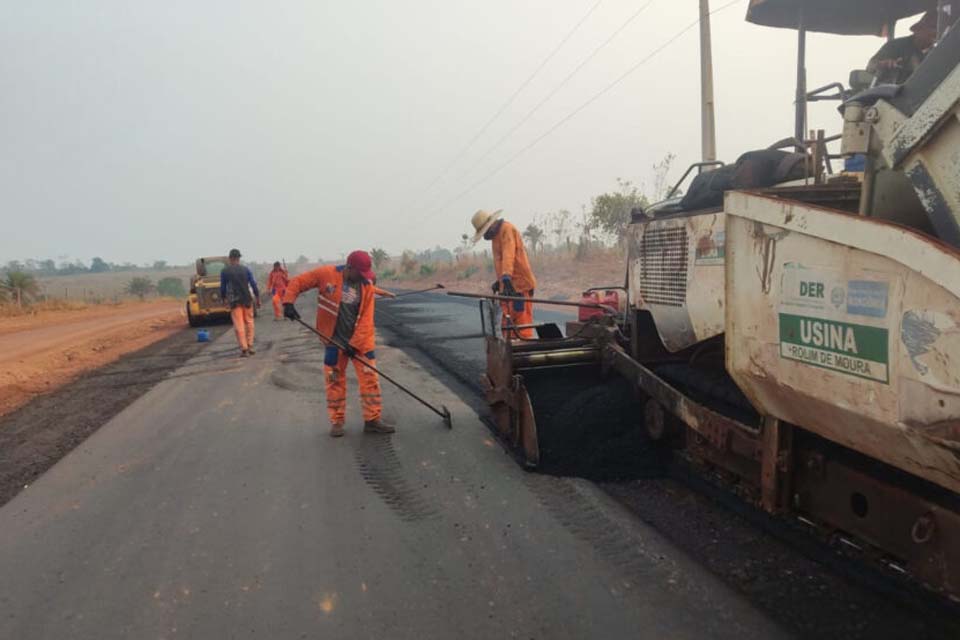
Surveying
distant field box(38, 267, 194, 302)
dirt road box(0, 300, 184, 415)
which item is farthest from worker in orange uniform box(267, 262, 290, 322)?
distant field box(38, 267, 194, 302)

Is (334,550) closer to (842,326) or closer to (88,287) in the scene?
(842,326)

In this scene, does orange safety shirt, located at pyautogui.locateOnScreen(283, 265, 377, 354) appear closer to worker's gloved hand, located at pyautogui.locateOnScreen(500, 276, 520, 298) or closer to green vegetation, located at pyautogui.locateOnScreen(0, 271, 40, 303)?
worker's gloved hand, located at pyautogui.locateOnScreen(500, 276, 520, 298)

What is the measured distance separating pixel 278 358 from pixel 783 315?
8774 mm

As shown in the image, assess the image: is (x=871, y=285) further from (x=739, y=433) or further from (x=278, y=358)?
(x=278, y=358)

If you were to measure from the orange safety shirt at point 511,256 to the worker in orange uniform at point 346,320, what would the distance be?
1.26 m

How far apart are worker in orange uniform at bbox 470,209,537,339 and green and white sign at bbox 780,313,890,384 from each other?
3.66 m

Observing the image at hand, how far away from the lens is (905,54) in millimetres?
3500

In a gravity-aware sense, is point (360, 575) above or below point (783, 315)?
below

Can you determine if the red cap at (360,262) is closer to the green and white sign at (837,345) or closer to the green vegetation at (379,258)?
the green and white sign at (837,345)

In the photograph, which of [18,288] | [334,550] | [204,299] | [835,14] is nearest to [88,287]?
[18,288]

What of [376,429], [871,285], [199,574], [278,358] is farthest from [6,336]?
[871,285]

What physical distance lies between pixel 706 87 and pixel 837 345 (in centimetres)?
1327

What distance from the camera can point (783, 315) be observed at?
7.65ft

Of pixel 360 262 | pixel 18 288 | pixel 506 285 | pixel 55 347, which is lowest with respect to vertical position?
pixel 55 347
